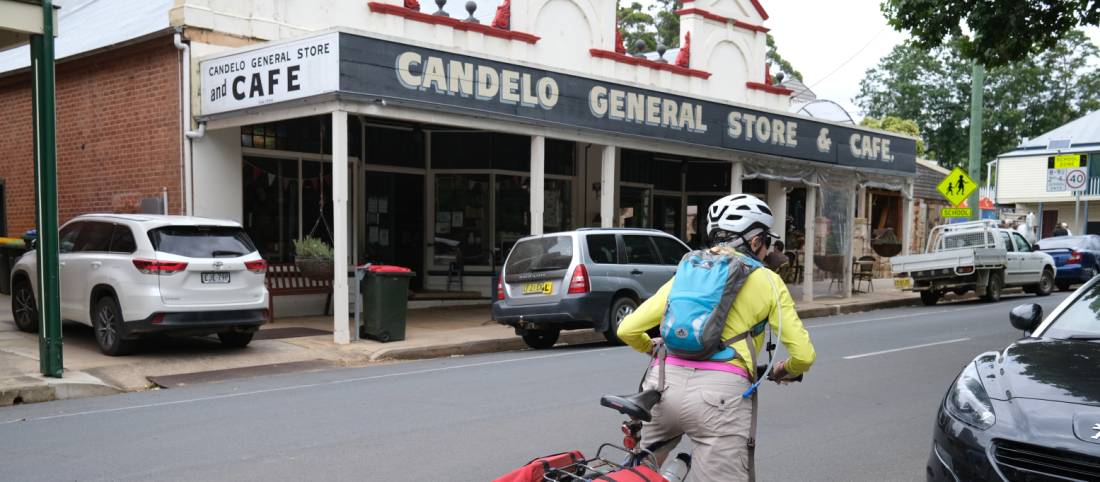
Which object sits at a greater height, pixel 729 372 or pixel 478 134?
pixel 478 134

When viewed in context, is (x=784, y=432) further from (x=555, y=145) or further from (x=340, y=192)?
(x=555, y=145)

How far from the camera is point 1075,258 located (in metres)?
25.1

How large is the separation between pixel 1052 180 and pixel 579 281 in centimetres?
3757

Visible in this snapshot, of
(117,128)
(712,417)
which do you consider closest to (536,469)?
(712,417)

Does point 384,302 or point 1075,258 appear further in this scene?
point 1075,258

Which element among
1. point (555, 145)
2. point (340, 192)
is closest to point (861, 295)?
point (555, 145)

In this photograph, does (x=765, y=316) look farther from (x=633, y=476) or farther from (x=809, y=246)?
(x=809, y=246)

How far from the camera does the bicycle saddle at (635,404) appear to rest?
3414 mm

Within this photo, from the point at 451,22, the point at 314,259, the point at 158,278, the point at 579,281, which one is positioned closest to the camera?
the point at 158,278

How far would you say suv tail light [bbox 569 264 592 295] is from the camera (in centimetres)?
1270

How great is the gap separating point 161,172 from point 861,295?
650 inches

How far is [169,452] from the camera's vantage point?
6613mm

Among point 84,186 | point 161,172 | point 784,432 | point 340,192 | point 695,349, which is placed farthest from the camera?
point 84,186

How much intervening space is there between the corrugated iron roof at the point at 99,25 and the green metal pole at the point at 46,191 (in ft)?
13.1
